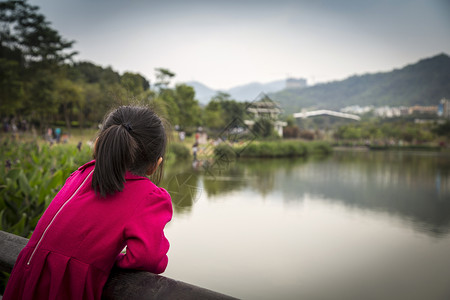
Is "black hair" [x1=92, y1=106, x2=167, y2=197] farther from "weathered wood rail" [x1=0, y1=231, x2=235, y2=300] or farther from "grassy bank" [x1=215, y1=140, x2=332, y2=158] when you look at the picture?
"grassy bank" [x1=215, y1=140, x2=332, y2=158]

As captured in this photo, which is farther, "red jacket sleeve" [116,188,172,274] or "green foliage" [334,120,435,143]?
"green foliage" [334,120,435,143]

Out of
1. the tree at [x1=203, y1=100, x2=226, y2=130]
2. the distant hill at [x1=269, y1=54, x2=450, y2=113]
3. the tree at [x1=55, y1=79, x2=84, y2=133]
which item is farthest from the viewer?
the distant hill at [x1=269, y1=54, x2=450, y2=113]

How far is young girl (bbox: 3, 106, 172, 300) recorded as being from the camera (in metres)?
0.60

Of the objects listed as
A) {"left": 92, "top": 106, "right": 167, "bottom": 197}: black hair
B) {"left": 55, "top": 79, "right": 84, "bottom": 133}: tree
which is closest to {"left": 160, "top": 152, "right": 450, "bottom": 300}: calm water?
{"left": 92, "top": 106, "right": 167, "bottom": 197}: black hair

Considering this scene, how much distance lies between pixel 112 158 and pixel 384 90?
39.5 meters

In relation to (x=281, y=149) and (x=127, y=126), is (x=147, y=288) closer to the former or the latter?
(x=127, y=126)

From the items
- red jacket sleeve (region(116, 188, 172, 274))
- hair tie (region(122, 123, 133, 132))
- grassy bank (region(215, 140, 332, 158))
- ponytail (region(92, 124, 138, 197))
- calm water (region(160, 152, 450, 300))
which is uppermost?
hair tie (region(122, 123, 133, 132))

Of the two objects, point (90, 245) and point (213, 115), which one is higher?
point (213, 115)

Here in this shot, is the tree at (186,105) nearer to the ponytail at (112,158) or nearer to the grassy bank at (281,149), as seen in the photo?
the grassy bank at (281,149)

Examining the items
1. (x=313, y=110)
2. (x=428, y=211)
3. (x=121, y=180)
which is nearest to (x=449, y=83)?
(x=313, y=110)

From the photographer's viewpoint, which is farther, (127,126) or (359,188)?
(359,188)

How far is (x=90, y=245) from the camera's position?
599 millimetres

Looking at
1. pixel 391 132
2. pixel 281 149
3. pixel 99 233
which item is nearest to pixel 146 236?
pixel 99 233

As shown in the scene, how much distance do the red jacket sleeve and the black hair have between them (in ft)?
0.20
